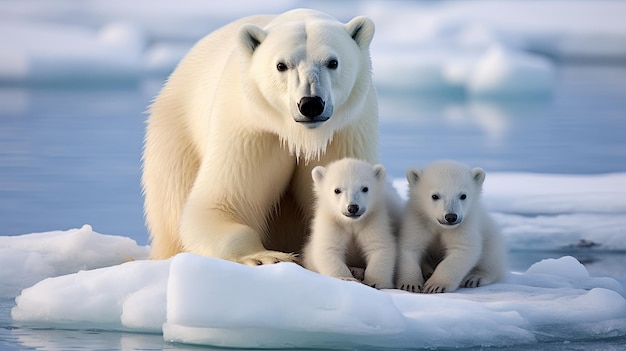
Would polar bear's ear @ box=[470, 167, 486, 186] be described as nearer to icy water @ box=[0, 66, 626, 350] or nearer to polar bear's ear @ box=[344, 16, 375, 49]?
polar bear's ear @ box=[344, 16, 375, 49]

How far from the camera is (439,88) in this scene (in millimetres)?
21938

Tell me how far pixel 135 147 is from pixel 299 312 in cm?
1041

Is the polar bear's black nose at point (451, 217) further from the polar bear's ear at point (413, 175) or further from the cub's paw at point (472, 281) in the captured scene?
the cub's paw at point (472, 281)

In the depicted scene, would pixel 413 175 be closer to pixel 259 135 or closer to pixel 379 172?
pixel 379 172

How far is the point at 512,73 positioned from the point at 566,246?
1195cm

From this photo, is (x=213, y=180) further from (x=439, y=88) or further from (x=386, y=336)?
(x=439, y=88)

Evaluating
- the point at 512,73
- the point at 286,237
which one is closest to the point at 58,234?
the point at 286,237

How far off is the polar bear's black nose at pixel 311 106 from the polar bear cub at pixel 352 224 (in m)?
0.28

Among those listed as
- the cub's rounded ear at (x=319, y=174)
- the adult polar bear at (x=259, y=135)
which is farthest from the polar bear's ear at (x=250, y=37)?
the cub's rounded ear at (x=319, y=174)

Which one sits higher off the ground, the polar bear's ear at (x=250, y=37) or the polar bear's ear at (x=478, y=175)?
the polar bear's ear at (x=250, y=37)

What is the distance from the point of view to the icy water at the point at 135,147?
21.9ft

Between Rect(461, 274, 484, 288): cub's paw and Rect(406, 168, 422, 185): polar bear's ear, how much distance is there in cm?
47

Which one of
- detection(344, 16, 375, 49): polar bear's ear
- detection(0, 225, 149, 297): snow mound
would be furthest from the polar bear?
detection(0, 225, 149, 297): snow mound

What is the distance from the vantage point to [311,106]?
4.52 metres
